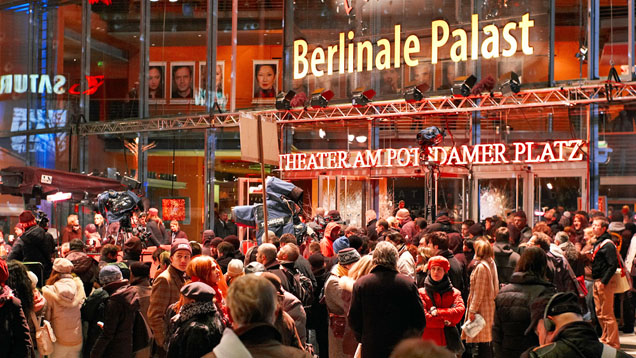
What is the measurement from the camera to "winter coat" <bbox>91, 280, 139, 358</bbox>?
21.3ft

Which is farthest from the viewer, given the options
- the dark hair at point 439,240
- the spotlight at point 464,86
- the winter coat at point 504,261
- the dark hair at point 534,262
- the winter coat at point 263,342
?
the spotlight at point 464,86

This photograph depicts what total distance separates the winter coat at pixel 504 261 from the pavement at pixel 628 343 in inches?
91.7

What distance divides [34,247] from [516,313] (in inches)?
256

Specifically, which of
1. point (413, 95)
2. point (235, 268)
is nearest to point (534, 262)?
point (235, 268)

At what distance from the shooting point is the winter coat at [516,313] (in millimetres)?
5633

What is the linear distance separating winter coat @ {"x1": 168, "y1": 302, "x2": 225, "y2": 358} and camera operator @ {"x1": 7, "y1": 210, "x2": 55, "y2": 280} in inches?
226

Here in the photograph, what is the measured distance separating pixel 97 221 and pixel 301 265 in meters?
8.61

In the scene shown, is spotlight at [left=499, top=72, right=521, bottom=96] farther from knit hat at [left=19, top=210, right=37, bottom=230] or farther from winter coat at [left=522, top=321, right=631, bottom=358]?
winter coat at [left=522, top=321, right=631, bottom=358]

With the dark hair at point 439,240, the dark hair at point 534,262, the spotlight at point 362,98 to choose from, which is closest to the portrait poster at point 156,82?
the spotlight at point 362,98

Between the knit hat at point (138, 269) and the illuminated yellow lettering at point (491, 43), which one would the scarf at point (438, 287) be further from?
the illuminated yellow lettering at point (491, 43)

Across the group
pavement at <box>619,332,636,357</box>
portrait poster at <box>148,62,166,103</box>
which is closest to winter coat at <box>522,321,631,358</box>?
pavement at <box>619,332,636,357</box>

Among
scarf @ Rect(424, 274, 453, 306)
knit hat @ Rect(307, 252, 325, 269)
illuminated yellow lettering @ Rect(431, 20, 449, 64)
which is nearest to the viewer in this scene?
scarf @ Rect(424, 274, 453, 306)

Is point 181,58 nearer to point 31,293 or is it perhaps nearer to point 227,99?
point 227,99

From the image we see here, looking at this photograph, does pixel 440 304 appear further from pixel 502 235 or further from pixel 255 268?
pixel 502 235
